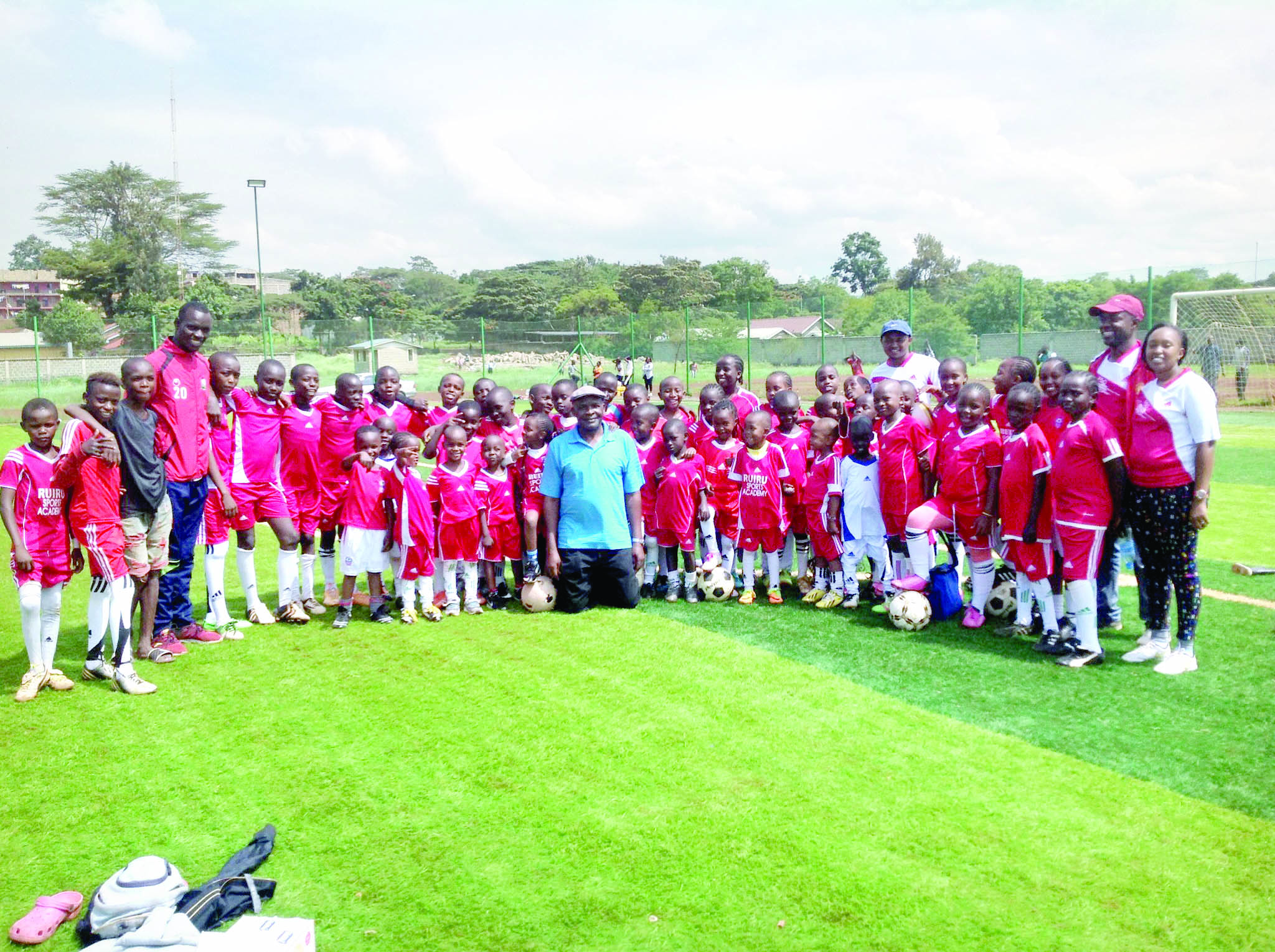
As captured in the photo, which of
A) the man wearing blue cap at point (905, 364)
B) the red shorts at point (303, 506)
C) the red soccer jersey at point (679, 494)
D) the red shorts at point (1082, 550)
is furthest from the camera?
the red soccer jersey at point (679, 494)

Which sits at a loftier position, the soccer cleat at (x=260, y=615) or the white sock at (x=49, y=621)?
the white sock at (x=49, y=621)

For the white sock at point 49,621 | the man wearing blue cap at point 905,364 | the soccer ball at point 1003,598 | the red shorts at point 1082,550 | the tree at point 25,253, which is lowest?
the soccer ball at point 1003,598

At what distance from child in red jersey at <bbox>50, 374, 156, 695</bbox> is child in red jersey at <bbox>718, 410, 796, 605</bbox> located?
15.0ft

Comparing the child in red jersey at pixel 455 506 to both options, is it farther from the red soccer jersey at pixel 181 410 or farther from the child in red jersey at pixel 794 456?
the child in red jersey at pixel 794 456

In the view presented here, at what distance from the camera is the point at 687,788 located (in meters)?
4.54

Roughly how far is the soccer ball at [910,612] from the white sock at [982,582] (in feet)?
1.37

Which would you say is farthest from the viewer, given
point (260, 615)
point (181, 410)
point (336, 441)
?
point (336, 441)

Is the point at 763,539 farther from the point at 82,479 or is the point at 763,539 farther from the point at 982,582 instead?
the point at 82,479

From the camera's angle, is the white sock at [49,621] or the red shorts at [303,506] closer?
the white sock at [49,621]

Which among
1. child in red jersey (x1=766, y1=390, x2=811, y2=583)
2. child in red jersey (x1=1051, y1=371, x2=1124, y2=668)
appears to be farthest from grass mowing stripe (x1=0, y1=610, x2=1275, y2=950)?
child in red jersey (x1=766, y1=390, x2=811, y2=583)

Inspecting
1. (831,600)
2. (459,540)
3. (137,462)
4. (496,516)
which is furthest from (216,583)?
(831,600)

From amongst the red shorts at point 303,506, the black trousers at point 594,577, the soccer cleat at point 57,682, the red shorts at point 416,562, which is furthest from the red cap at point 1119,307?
the soccer cleat at point 57,682

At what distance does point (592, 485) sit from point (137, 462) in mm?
3341

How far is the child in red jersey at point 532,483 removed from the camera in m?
8.10
